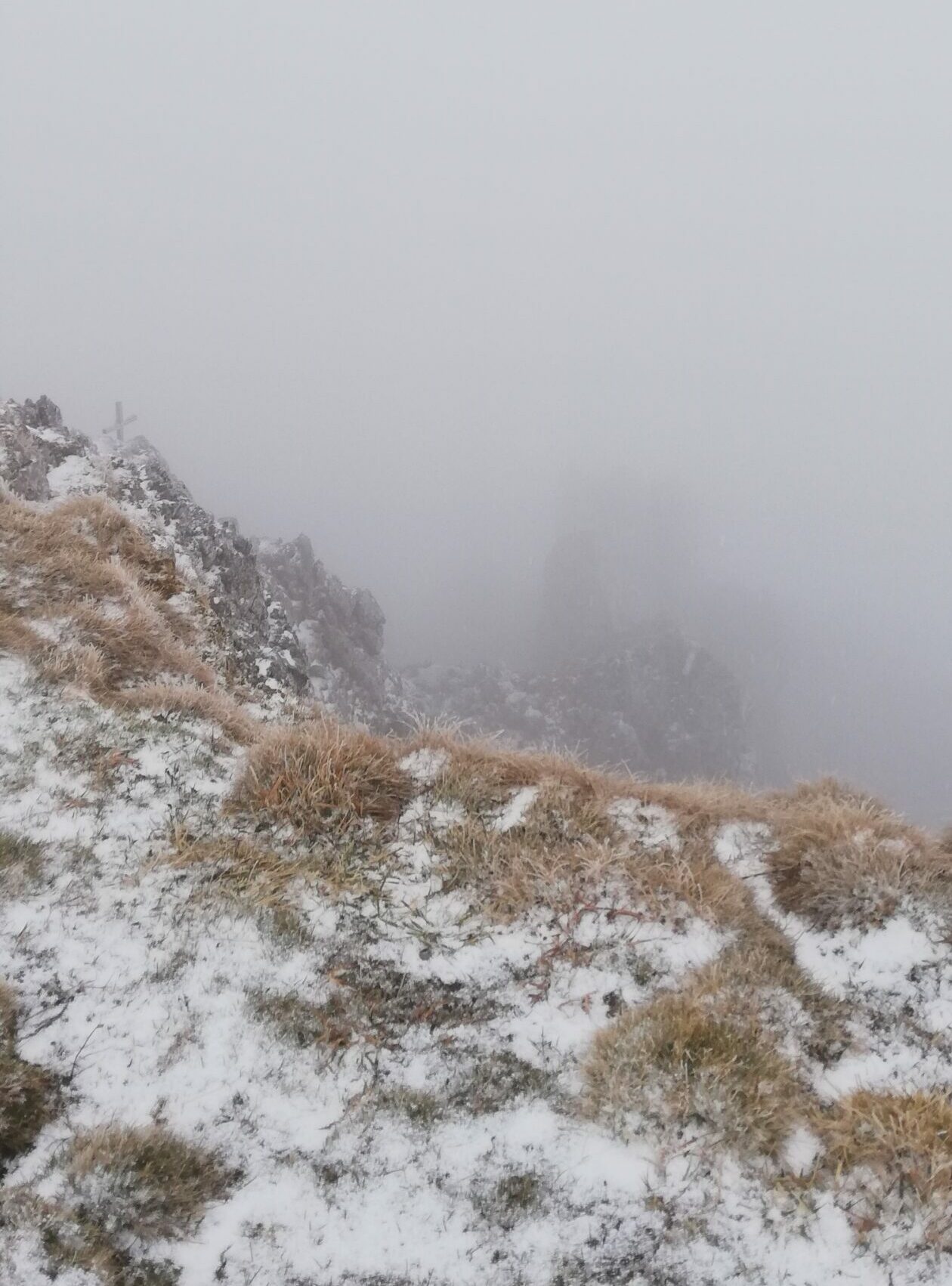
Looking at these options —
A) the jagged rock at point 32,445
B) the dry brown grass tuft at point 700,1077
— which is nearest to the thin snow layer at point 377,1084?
the dry brown grass tuft at point 700,1077

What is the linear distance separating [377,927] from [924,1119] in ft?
10.2

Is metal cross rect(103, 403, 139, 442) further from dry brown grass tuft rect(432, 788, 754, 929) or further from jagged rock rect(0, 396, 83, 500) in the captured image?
dry brown grass tuft rect(432, 788, 754, 929)

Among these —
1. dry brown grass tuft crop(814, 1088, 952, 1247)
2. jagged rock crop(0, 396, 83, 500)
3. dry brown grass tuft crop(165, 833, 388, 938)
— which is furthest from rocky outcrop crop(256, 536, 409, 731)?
dry brown grass tuft crop(814, 1088, 952, 1247)

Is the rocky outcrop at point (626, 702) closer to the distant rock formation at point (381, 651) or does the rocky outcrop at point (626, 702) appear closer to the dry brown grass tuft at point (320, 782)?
the distant rock formation at point (381, 651)

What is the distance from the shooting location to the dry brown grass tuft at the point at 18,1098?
9.90 feet

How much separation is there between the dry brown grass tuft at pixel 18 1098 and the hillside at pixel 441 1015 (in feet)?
0.04

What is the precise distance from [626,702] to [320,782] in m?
88.1

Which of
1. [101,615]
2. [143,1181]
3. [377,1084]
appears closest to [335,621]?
[101,615]

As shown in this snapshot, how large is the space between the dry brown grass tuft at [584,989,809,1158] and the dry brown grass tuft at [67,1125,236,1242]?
6.10 feet

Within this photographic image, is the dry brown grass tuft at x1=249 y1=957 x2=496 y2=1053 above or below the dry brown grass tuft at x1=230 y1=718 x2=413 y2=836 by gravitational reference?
below

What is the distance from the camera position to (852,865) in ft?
15.8

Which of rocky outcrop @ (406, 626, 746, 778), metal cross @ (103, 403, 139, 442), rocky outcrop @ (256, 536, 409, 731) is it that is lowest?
rocky outcrop @ (406, 626, 746, 778)

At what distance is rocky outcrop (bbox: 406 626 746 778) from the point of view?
8062 centimetres

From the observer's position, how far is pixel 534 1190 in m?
3.13
